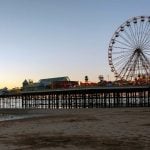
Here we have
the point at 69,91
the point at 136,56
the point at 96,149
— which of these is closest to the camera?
the point at 96,149

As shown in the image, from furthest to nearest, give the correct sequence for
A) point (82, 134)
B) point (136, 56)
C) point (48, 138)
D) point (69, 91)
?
point (69, 91)
point (136, 56)
point (82, 134)
point (48, 138)

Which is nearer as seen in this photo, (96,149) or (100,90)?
(96,149)

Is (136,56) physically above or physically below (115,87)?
above

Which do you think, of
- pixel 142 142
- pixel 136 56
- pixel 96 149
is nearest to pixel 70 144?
pixel 96 149

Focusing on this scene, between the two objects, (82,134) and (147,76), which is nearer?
(82,134)

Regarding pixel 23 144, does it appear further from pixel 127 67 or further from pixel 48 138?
pixel 127 67

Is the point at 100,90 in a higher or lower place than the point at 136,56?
lower

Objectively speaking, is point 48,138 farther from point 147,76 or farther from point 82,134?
point 147,76

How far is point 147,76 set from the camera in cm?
6238

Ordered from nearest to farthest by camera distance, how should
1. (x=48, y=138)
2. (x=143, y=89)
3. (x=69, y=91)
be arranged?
1. (x=48, y=138)
2. (x=143, y=89)
3. (x=69, y=91)

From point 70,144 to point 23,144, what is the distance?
1872 mm

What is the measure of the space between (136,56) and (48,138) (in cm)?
4184

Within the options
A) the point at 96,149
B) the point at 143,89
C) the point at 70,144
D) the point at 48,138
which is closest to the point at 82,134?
the point at 48,138

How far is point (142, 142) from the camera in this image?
1655 centimetres
